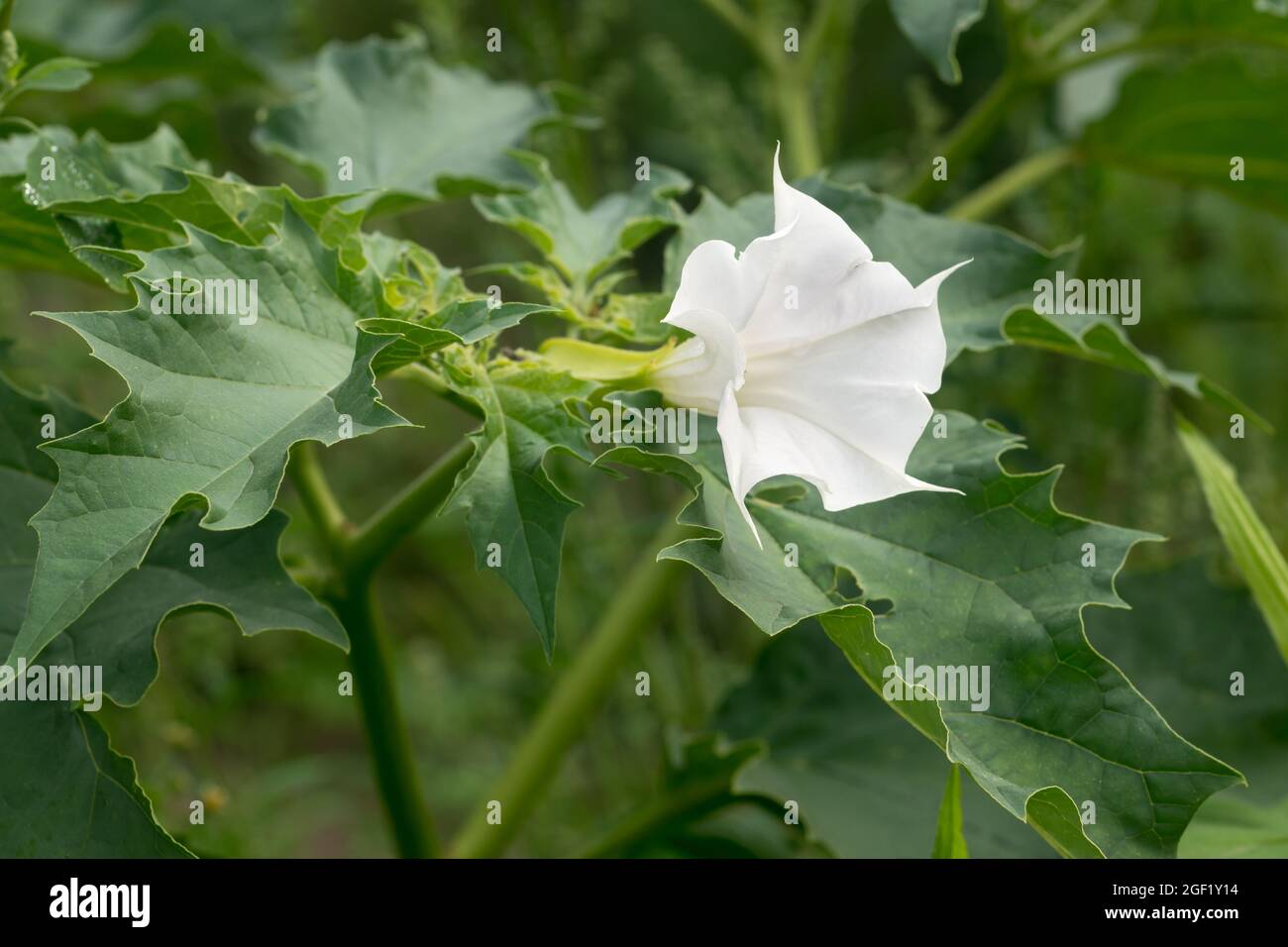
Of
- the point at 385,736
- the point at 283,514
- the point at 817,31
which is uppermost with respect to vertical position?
the point at 817,31

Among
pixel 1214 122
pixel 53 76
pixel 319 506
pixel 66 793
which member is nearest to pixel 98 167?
pixel 53 76

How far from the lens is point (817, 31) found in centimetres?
101

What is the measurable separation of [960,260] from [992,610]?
22 cm

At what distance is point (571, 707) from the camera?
84 centimetres

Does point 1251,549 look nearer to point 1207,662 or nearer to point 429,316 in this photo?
point 1207,662

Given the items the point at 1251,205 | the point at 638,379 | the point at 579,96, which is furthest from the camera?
the point at 1251,205

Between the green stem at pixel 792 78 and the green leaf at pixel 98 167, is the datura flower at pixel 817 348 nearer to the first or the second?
the green leaf at pixel 98 167

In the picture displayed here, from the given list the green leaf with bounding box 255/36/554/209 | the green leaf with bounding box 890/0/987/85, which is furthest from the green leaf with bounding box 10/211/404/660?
the green leaf with bounding box 890/0/987/85

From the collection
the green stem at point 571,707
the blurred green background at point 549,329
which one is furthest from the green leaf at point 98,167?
the green stem at point 571,707

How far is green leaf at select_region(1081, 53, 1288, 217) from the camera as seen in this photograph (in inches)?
37.3
